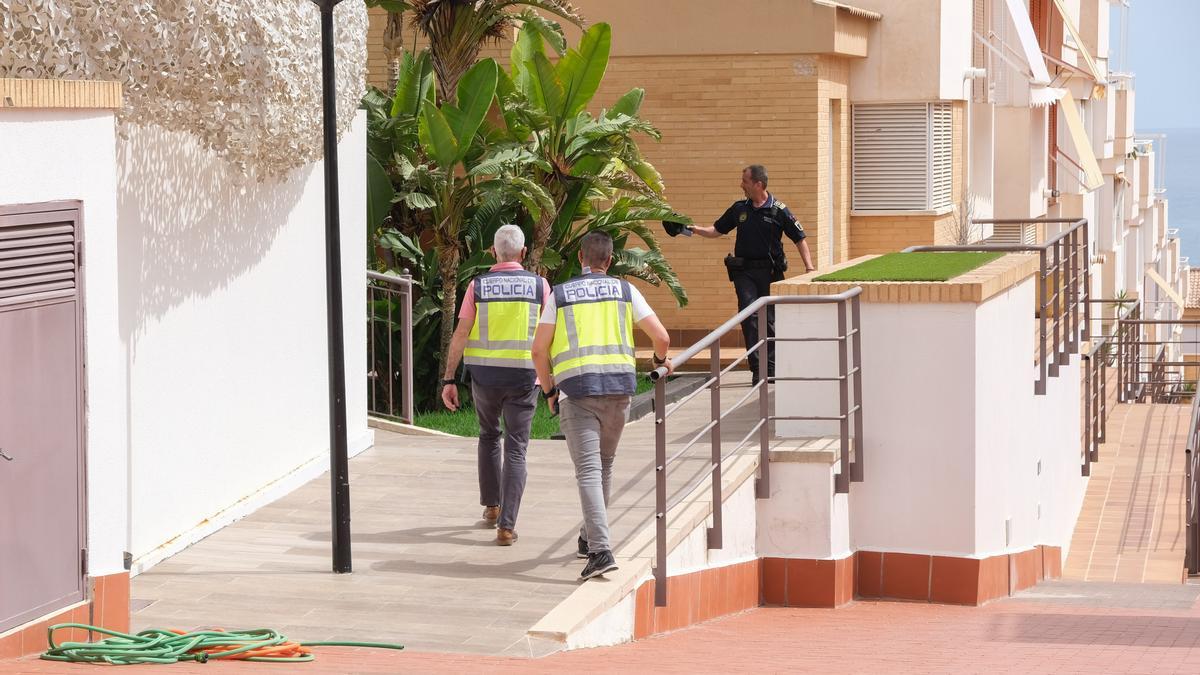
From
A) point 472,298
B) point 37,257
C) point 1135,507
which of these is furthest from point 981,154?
point 37,257

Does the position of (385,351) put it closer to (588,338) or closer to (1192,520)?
(1192,520)

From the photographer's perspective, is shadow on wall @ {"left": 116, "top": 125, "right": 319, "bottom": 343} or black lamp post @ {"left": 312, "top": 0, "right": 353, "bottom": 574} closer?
black lamp post @ {"left": 312, "top": 0, "right": 353, "bottom": 574}

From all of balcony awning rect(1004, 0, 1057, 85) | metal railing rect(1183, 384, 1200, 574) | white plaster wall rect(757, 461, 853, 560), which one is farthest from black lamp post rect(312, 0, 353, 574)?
balcony awning rect(1004, 0, 1057, 85)

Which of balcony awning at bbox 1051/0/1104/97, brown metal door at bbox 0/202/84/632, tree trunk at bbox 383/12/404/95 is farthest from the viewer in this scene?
balcony awning at bbox 1051/0/1104/97

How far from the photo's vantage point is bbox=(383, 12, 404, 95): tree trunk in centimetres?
1884

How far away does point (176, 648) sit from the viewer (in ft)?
23.7

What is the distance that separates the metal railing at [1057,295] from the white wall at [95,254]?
8208 millimetres

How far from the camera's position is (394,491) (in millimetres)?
11867

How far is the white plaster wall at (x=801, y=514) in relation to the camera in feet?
36.4

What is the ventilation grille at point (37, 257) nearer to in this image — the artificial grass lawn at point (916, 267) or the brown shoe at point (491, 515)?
the brown shoe at point (491, 515)

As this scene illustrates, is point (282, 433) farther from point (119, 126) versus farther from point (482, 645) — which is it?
point (482, 645)

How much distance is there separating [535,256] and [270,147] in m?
5.99

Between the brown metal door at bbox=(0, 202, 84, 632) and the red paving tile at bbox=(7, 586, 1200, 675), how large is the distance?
451 millimetres

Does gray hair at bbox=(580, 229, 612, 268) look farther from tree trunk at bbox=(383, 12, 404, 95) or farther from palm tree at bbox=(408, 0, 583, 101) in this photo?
tree trunk at bbox=(383, 12, 404, 95)
